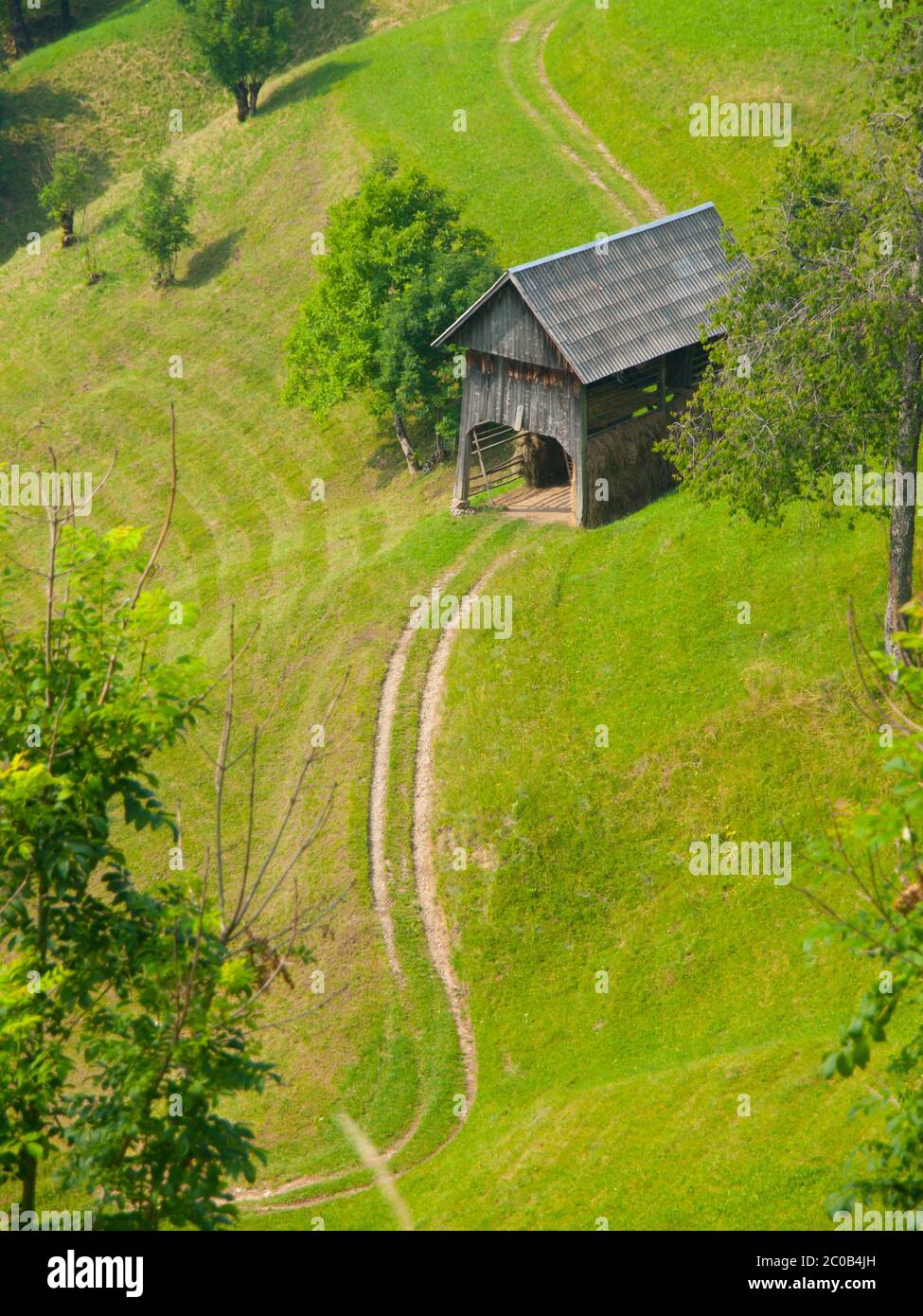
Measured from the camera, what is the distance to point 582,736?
30.9m

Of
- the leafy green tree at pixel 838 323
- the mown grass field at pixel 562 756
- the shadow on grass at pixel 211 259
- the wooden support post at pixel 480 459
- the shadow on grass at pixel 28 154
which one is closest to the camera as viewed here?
the mown grass field at pixel 562 756

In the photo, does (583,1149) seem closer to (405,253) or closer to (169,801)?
(169,801)

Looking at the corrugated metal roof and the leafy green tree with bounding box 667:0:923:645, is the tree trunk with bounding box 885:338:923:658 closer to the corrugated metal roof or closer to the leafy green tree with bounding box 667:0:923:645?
the leafy green tree with bounding box 667:0:923:645

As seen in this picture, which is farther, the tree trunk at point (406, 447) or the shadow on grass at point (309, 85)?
the shadow on grass at point (309, 85)

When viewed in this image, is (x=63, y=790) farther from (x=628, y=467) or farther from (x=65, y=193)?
Answer: (x=65, y=193)

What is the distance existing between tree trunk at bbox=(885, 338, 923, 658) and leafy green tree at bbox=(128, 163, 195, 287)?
→ 46752 millimetres

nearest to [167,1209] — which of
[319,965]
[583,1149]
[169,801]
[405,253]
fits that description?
[583,1149]

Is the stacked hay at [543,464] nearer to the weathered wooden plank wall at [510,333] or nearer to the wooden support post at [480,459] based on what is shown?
the wooden support post at [480,459]

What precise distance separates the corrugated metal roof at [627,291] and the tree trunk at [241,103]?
4393 centimetres

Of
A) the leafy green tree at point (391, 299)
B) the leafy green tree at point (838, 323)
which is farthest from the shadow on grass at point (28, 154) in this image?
the leafy green tree at point (838, 323)

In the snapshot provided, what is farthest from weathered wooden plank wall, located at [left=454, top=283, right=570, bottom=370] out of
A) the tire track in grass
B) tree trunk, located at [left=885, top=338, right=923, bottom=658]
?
the tire track in grass

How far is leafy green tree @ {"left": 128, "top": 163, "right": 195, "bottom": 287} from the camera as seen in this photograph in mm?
64625

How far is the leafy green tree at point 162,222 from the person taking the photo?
64.6 metres

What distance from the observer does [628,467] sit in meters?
37.2
